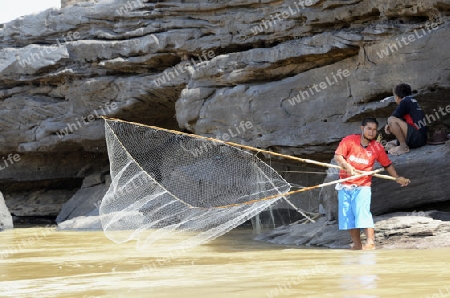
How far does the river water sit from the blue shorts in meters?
0.49

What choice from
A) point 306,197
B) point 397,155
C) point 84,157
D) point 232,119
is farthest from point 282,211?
point 84,157

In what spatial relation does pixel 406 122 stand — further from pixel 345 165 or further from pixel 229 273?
pixel 229 273

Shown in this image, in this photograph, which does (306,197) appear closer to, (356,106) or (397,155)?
(356,106)

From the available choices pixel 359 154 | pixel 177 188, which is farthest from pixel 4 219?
pixel 359 154

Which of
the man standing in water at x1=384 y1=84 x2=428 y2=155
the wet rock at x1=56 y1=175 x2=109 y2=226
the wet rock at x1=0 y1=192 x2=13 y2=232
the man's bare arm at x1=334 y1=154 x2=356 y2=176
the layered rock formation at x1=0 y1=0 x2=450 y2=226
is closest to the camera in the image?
the man's bare arm at x1=334 y1=154 x2=356 y2=176

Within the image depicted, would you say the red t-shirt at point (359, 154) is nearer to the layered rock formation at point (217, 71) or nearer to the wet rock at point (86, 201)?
the layered rock formation at point (217, 71)

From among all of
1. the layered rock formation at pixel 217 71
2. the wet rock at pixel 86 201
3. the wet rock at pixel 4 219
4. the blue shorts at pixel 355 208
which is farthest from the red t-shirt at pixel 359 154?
the wet rock at pixel 4 219

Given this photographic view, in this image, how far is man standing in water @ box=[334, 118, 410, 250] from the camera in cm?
758

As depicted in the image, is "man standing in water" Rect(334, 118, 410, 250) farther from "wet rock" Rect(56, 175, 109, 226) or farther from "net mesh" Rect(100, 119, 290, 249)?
"wet rock" Rect(56, 175, 109, 226)

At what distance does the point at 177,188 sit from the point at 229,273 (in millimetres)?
7136

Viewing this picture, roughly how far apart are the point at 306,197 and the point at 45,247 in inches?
225

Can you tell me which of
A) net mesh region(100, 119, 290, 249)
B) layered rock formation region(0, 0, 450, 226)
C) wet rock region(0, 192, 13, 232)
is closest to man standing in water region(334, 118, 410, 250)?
net mesh region(100, 119, 290, 249)

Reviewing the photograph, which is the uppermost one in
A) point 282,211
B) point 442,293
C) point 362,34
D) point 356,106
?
point 362,34

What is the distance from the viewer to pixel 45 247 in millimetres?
10242
